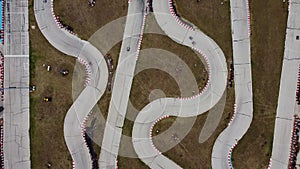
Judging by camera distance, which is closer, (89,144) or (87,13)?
(89,144)

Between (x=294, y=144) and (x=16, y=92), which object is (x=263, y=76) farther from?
(x=16, y=92)

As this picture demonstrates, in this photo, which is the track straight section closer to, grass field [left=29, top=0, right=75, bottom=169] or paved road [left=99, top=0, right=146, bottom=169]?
paved road [left=99, top=0, right=146, bottom=169]

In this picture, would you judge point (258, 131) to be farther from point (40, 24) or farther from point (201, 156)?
point (40, 24)

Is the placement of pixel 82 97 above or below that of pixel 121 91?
below

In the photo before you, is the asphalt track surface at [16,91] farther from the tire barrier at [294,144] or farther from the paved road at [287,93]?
the tire barrier at [294,144]

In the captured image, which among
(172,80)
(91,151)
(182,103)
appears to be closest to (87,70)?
(91,151)

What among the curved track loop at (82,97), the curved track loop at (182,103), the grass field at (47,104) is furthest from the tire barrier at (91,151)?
the curved track loop at (182,103)

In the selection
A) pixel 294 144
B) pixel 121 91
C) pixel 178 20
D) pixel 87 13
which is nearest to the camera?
pixel 294 144

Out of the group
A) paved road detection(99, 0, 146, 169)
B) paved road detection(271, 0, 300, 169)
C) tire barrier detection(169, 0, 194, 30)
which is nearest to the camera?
paved road detection(271, 0, 300, 169)

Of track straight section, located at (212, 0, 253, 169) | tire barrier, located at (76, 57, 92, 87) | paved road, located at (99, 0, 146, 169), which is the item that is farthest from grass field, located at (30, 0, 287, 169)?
tire barrier, located at (76, 57, 92, 87)
